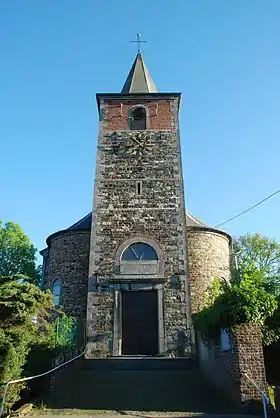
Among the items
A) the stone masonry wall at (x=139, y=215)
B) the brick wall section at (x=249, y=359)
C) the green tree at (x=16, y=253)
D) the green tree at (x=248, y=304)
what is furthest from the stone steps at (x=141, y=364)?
the green tree at (x=16, y=253)

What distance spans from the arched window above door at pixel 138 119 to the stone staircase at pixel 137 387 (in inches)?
437

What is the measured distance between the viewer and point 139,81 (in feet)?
72.7

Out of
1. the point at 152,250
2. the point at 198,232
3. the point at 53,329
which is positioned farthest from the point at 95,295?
the point at 198,232

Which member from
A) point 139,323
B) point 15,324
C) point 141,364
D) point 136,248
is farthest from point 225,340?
point 139,323

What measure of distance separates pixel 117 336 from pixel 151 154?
8.46 metres

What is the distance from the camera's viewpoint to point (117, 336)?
50.2 feet

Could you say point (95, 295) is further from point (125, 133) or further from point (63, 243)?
point (125, 133)

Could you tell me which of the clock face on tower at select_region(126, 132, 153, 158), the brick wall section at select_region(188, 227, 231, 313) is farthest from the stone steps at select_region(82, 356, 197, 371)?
the clock face on tower at select_region(126, 132, 153, 158)

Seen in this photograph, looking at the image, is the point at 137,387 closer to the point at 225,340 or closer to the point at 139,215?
the point at 225,340

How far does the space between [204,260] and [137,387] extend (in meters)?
9.22

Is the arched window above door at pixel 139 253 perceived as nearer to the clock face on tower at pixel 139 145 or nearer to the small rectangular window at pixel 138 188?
the small rectangular window at pixel 138 188

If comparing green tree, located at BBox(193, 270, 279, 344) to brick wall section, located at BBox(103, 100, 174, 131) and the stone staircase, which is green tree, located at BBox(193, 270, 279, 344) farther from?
brick wall section, located at BBox(103, 100, 174, 131)

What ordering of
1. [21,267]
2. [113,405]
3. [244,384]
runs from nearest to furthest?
[244,384], [113,405], [21,267]

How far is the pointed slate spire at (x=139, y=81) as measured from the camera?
845 inches
